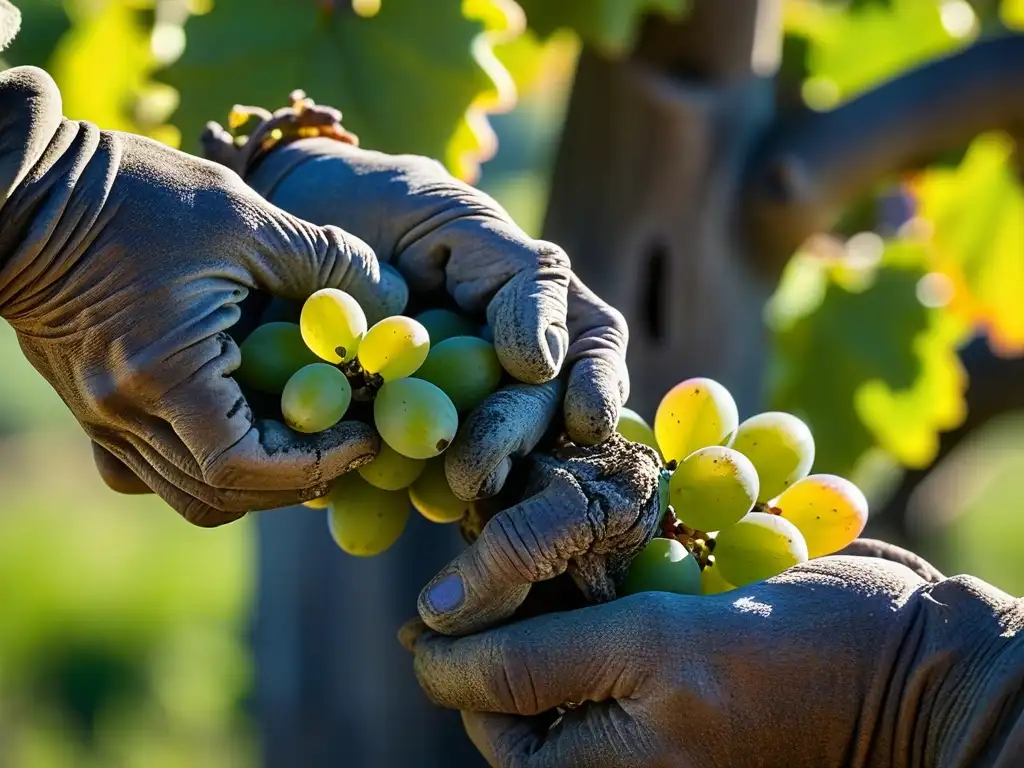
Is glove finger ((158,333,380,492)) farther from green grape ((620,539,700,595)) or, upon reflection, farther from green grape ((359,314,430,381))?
green grape ((620,539,700,595))

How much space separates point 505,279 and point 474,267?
1.4 inches

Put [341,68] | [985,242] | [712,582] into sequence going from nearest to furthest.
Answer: [712,582] < [341,68] < [985,242]

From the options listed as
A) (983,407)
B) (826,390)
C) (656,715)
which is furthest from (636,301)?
(656,715)

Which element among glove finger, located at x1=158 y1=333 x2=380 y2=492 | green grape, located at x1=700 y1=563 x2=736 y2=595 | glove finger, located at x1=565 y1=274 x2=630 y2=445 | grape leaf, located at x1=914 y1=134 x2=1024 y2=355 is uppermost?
glove finger, located at x1=565 y1=274 x2=630 y2=445

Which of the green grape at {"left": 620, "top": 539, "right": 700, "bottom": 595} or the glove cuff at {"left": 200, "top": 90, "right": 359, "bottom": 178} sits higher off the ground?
the glove cuff at {"left": 200, "top": 90, "right": 359, "bottom": 178}

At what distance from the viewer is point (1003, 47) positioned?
265cm

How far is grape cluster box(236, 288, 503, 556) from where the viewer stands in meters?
1.14

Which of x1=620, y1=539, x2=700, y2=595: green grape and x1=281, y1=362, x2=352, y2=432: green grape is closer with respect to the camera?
x1=281, y1=362, x2=352, y2=432: green grape

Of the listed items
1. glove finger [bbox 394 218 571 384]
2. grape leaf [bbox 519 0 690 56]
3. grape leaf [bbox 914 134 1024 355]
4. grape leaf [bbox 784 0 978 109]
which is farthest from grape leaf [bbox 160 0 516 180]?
grape leaf [bbox 914 134 1024 355]

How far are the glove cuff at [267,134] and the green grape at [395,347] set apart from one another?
0.33 meters

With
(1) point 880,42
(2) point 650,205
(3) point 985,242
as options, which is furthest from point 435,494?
(3) point 985,242

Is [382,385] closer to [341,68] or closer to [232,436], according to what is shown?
[232,436]

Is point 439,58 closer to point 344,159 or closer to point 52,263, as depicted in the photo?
point 344,159

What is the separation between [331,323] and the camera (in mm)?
1159
